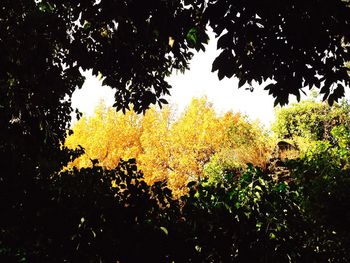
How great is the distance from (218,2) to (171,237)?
2476mm

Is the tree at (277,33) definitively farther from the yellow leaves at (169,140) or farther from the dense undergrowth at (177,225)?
the yellow leaves at (169,140)

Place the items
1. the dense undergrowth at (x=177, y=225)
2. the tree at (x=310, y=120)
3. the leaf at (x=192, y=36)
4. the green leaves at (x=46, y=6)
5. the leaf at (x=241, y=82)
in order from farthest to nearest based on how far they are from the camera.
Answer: the tree at (x=310, y=120), the green leaves at (x=46, y=6), the leaf at (x=241, y=82), the dense undergrowth at (x=177, y=225), the leaf at (x=192, y=36)

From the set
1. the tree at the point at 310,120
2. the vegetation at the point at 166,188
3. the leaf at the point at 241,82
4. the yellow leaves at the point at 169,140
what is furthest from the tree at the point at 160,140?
the leaf at the point at 241,82

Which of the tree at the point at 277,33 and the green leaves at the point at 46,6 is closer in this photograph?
the tree at the point at 277,33

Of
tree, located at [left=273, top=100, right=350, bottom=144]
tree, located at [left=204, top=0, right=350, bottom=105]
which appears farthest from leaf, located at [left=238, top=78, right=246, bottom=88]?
tree, located at [left=273, top=100, right=350, bottom=144]

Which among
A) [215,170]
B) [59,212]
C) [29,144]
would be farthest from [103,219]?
[215,170]

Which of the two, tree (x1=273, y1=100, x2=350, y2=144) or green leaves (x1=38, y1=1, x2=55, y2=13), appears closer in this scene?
green leaves (x1=38, y1=1, x2=55, y2=13)

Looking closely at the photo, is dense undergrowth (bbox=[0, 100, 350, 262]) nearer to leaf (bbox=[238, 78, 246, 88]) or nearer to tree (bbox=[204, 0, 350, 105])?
leaf (bbox=[238, 78, 246, 88])

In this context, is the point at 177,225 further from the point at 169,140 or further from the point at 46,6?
the point at 169,140

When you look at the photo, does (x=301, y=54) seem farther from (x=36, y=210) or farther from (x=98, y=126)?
(x=98, y=126)

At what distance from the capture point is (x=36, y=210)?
369cm

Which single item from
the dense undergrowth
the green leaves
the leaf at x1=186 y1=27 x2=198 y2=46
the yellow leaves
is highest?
the yellow leaves

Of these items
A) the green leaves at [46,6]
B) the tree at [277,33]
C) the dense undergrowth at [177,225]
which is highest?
the green leaves at [46,6]

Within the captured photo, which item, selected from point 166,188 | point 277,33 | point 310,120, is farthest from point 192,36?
point 310,120
